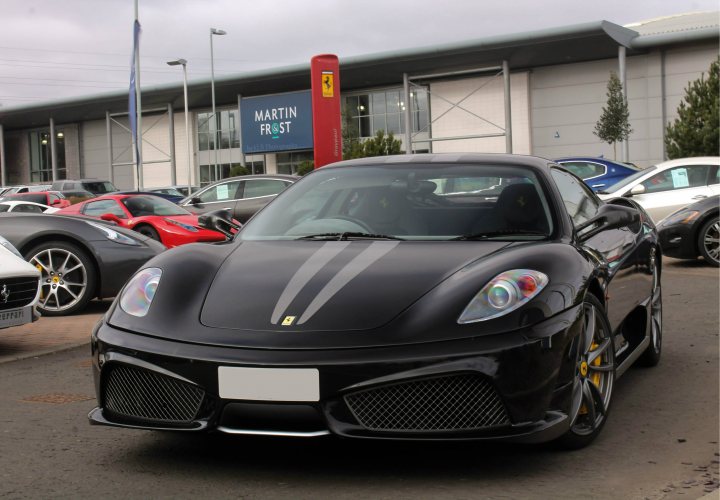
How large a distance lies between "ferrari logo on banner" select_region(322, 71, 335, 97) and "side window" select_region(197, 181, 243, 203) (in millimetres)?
5523

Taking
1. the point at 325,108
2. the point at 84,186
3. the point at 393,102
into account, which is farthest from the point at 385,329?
the point at 393,102

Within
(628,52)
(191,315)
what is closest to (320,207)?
(191,315)

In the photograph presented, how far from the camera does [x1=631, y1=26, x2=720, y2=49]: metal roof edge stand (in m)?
41.9

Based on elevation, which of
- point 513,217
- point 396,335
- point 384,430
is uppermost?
point 513,217

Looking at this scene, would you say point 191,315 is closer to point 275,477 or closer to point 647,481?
point 275,477

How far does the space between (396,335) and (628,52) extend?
1730 inches

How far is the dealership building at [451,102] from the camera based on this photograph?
4412 cm

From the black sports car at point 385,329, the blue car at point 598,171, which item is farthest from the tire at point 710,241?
the blue car at point 598,171

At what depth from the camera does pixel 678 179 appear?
14.7 metres

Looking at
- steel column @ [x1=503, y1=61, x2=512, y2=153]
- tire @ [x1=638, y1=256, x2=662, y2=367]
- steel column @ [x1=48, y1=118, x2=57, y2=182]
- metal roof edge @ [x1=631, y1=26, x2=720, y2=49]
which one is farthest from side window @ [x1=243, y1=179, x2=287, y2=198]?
steel column @ [x1=48, y1=118, x2=57, y2=182]

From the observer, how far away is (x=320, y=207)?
→ 4.78 metres

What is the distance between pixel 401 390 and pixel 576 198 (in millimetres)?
2165

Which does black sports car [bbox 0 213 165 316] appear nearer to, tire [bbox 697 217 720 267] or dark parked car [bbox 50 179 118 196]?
tire [bbox 697 217 720 267]

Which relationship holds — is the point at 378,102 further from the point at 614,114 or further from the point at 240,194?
the point at 240,194
